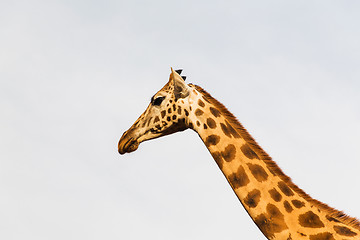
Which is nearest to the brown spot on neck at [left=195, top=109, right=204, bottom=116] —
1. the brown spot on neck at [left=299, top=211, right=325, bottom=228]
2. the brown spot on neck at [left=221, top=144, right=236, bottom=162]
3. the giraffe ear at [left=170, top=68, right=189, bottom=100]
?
the giraffe ear at [left=170, top=68, right=189, bottom=100]

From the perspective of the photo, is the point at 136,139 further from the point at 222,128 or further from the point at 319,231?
the point at 319,231

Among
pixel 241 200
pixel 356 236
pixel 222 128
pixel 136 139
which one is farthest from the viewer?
pixel 136 139

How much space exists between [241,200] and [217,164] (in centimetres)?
74

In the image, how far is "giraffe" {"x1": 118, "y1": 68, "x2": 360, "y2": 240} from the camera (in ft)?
24.0

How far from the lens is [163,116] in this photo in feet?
28.7

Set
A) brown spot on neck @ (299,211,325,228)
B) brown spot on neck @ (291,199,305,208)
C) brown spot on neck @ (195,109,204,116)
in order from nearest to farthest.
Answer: brown spot on neck @ (299,211,325,228), brown spot on neck @ (291,199,305,208), brown spot on neck @ (195,109,204,116)

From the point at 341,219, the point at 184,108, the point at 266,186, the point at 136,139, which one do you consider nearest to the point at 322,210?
the point at 341,219

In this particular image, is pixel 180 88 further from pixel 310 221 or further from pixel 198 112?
pixel 310 221

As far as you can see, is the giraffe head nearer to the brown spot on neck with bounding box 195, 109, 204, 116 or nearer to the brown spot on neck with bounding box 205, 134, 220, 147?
the brown spot on neck with bounding box 195, 109, 204, 116

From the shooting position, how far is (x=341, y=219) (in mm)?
7477

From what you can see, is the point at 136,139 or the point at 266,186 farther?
the point at 136,139

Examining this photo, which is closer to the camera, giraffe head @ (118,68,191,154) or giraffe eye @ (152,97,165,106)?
giraffe head @ (118,68,191,154)

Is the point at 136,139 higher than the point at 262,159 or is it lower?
higher

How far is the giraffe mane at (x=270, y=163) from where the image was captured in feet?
24.5
